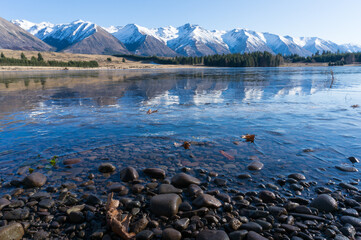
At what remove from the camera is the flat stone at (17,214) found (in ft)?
20.8

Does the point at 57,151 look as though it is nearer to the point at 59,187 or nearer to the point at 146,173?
the point at 59,187

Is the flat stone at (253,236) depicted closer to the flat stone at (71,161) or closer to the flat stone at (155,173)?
the flat stone at (155,173)

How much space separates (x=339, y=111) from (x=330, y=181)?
15229 millimetres

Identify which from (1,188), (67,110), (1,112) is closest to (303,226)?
(1,188)

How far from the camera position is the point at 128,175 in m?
8.73

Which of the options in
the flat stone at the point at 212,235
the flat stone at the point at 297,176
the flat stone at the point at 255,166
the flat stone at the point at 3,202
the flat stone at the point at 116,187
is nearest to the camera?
the flat stone at the point at 212,235

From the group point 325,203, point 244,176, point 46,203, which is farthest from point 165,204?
point 325,203

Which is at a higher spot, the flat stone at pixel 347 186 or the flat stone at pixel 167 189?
the flat stone at pixel 347 186

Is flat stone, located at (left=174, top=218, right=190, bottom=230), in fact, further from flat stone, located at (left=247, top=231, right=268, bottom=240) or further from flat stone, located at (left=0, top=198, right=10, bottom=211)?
flat stone, located at (left=0, top=198, right=10, bottom=211)

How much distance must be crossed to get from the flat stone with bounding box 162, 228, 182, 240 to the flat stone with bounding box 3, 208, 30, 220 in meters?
3.91

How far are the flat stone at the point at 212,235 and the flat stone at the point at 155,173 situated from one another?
11.1 feet

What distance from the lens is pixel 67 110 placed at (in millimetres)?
21703

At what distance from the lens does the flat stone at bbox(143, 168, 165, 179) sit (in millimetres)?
8900

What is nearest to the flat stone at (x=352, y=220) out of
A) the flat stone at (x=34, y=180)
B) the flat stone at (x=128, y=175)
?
the flat stone at (x=128, y=175)
